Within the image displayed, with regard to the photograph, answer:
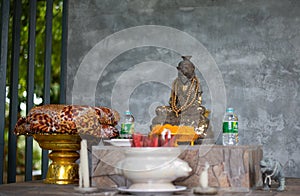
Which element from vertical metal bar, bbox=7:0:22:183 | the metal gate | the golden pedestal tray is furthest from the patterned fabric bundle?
vertical metal bar, bbox=7:0:22:183

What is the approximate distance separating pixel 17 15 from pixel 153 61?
924 millimetres

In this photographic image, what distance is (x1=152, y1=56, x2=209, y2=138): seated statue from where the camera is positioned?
5.98ft

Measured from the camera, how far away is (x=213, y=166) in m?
1.42

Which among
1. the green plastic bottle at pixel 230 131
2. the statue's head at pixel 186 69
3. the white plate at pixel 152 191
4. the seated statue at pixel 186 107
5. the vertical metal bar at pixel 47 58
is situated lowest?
the white plate at pixel 152 191

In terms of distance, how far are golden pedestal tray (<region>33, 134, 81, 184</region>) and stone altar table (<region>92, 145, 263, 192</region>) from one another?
Answer: 254 mm

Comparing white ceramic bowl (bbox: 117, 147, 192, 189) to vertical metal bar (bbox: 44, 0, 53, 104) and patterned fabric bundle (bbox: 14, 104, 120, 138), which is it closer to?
patterned fabric bundle (bbox: 14, 104, 120, 138)

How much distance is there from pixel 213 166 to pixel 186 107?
44cm

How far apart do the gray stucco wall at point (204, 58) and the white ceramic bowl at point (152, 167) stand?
5.24 ft

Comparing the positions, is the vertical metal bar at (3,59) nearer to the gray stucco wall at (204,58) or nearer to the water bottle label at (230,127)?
the gray stucco wall at (204,58)

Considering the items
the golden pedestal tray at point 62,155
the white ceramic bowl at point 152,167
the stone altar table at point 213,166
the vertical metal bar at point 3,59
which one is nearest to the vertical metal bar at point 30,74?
the vertical metal bar at point 3,59

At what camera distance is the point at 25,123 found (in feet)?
5.88

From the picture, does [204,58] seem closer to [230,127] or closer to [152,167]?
[230,127]

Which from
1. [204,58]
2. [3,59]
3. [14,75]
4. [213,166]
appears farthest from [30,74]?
[213,166]

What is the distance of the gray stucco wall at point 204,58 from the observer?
281 centimetres
